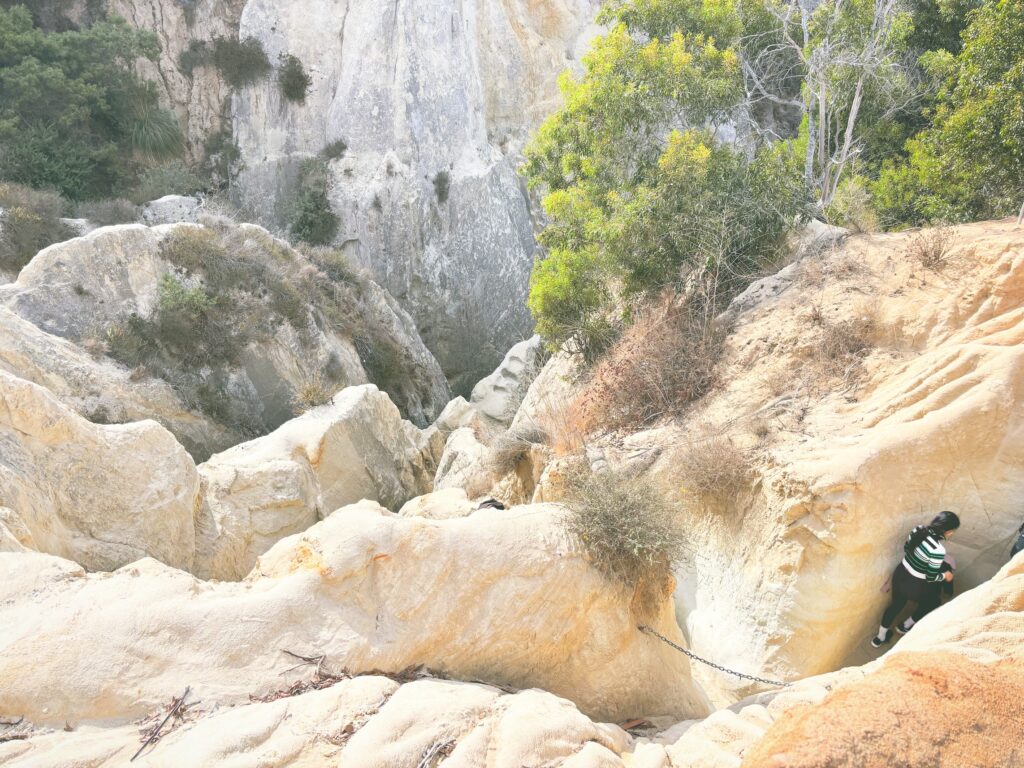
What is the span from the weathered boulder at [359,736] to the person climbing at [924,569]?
3.44 m

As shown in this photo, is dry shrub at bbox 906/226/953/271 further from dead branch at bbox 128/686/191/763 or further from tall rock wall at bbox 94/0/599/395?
tall rock wall at bbox 94/0/599/395

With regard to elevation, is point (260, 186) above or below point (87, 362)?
above

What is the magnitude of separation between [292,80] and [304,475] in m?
19.6

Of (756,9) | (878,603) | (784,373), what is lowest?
(878,603)

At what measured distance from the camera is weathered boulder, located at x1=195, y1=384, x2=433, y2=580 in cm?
820

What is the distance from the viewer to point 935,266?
7.77 metres

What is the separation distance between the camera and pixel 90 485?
21.8ft

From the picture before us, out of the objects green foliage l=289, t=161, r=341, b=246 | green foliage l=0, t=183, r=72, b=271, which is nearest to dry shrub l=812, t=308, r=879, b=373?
green foliage l=0, t=183, r=72, b=271

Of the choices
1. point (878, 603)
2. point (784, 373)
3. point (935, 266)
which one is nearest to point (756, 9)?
point (935, 266)

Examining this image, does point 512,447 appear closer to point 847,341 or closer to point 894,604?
point 847,341

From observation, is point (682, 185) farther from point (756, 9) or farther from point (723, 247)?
point (756, 9)

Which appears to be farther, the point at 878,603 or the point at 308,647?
the point at 878,603

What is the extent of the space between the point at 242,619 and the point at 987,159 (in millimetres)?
10494

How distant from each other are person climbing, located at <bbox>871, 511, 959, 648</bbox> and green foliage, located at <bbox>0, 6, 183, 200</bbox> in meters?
22.4
